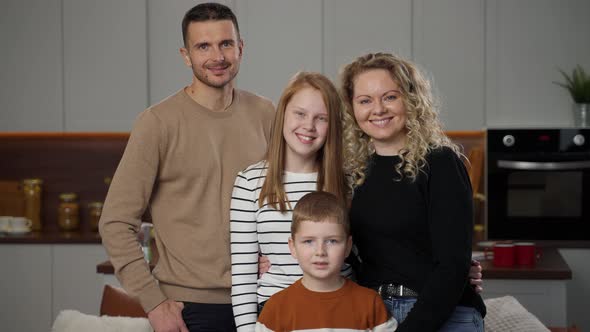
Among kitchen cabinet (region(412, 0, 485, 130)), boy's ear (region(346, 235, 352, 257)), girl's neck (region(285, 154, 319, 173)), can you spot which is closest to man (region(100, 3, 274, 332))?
girl's neck (region(285, 154, 319, 173))

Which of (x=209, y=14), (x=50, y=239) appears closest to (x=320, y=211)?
(x=209, y=14)

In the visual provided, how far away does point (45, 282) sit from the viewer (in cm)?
478

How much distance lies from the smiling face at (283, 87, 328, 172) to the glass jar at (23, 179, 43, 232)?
131 inches

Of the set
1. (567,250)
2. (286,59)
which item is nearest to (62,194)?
(286,59)

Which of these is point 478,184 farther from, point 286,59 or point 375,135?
point 375,135

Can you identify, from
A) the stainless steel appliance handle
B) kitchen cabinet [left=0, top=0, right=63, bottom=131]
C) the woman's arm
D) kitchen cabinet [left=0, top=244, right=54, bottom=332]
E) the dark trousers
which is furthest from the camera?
kitchen cabinet [left=0, top=0, right=63, bottom=131]

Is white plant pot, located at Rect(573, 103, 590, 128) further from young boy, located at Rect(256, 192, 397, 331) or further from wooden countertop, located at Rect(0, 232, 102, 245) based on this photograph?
young boy, located at Rect(256, 192, 397, 331)

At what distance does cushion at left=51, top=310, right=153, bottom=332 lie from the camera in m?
2.97

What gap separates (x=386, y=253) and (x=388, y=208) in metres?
0.11

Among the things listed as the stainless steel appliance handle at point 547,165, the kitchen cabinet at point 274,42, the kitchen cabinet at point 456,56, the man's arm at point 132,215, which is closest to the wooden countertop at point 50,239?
the kitchen cabinet at point 274,42

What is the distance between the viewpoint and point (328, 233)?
2.07m

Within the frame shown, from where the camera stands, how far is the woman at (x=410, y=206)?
197 centimetres

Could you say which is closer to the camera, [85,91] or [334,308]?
[334,308]

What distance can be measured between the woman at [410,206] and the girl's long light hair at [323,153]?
58 mm
